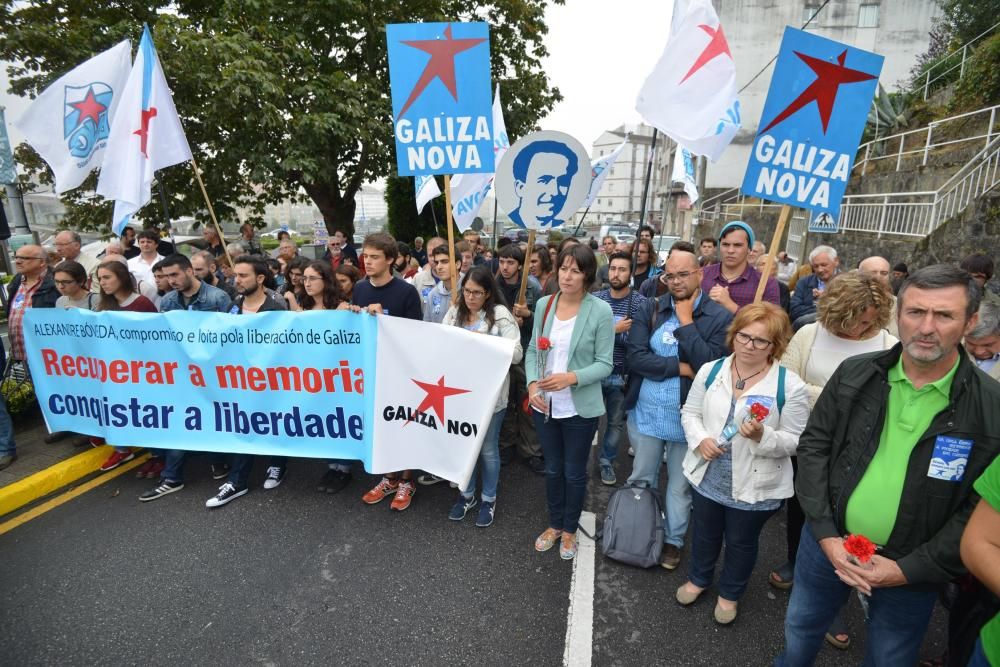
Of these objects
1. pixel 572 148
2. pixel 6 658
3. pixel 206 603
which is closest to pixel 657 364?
pixel 572 148

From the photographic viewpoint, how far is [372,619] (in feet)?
9.18

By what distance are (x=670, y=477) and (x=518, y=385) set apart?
168cm

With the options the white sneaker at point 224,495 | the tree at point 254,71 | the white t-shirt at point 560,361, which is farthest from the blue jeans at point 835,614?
the tree at point 254,71

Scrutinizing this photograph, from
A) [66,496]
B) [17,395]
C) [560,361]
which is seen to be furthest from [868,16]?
[66,496]

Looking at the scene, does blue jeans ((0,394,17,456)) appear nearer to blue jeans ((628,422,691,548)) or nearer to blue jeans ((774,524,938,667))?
blue jeans ((628,422,691,548))

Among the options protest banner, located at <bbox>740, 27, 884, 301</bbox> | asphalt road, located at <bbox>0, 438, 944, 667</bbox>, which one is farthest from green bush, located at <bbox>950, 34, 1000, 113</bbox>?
asphalt road, located at <bbox>0, 438, 944, 667</bbox>

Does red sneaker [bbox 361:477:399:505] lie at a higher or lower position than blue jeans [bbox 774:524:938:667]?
lower

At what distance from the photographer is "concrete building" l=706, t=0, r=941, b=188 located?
99.1ft

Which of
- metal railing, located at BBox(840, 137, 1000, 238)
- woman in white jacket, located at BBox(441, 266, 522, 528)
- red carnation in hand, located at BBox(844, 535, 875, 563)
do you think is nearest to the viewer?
red carnation in hand, located at BBox(844, 535, 875, 563)

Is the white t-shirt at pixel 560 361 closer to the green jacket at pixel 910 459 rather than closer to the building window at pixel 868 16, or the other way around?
the green jacket at pixel 910 459

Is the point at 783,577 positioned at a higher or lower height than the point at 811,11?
lower

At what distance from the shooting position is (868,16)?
3048cm

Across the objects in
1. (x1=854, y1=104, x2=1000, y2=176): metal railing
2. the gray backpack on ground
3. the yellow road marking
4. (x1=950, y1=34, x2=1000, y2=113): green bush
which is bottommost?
the yellow road marking

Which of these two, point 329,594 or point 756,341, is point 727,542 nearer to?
point 756,341
